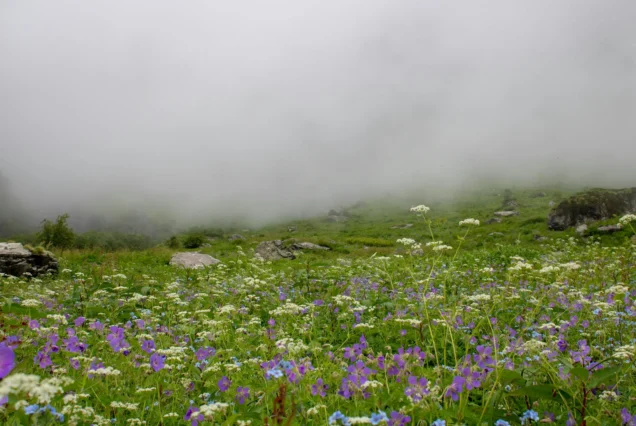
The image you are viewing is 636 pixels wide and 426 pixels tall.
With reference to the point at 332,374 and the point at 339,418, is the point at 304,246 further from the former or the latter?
the point at 339,418

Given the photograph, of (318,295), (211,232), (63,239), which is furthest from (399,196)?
(318,295)

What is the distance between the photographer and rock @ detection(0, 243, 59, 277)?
16.7 meters

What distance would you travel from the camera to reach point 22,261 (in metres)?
16.9

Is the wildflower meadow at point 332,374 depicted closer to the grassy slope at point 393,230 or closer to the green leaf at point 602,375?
the green leaf at point 602,375

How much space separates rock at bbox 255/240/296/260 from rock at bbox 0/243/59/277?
56.9 ft

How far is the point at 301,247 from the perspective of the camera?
123 feet

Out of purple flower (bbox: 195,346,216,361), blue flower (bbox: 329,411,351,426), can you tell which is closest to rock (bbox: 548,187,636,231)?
purple flower (bbox: 195,346,216,361)

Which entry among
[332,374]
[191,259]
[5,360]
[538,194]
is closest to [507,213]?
[538,194]

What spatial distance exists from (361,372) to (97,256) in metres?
24.4

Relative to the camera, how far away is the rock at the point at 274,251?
111 feet

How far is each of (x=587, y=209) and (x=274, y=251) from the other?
3026 centimetres

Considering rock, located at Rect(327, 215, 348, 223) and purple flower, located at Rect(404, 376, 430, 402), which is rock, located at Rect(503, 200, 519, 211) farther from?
purple flower, located at Rect(404, 376, 430, 402)

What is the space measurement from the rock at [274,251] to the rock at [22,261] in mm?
17338

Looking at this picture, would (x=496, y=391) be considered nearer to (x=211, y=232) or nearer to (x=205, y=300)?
(x=205, y=300)
